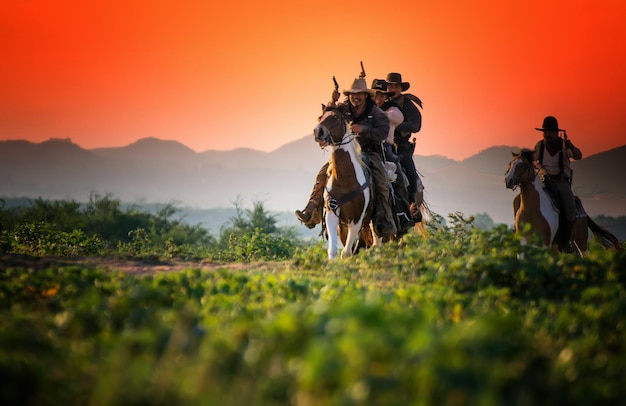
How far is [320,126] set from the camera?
12344 mm

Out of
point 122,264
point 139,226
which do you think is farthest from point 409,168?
point 139,226

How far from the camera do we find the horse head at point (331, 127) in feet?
40.5

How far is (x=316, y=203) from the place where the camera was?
1344cm

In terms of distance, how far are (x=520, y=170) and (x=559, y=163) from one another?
1036mm

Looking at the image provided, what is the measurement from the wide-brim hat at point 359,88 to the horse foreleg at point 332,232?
213 cm

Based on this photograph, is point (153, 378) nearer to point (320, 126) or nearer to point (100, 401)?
point (100, 401)

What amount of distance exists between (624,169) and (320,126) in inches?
3432

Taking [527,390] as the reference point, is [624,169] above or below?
above

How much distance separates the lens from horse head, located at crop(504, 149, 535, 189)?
14.3 meters

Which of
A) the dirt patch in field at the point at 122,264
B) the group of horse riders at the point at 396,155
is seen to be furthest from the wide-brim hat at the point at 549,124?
the dirt patch in field at the point at 122,264

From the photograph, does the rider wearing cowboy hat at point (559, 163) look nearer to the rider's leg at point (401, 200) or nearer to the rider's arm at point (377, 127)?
the rider's leg at point (401, 200)

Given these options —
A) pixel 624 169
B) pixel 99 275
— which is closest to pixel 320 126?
pixel 99 275

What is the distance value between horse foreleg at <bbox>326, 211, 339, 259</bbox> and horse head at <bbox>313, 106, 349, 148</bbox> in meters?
1.24

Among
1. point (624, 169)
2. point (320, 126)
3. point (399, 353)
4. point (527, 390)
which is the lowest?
point (527, 390)
